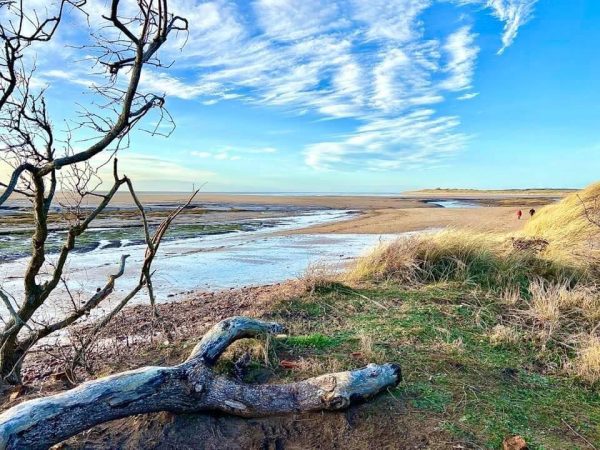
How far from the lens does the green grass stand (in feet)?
11.1

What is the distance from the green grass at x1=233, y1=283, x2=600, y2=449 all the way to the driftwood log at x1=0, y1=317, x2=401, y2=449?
30cm

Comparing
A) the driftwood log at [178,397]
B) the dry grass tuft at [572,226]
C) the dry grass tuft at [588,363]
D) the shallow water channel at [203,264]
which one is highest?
the dry grass tuft at [572,226]

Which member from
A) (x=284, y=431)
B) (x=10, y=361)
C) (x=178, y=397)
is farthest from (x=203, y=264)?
(x=284, y=431)

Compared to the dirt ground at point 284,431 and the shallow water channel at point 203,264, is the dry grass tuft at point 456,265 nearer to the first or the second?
the shallow water channel at point 203,264

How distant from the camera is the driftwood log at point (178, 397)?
2.80 metres

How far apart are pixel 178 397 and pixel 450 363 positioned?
2.47m

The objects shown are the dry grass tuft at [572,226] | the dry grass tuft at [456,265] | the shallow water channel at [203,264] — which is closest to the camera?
the dry grass tuft at [456,265]

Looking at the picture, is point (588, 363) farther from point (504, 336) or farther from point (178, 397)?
point (178, 397)

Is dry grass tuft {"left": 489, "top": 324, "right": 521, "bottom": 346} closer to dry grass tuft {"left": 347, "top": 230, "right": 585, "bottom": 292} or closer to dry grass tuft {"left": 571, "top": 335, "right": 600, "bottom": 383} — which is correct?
dry grass tuft {"left": 571, "top": 335, "right": 600, "bottom": 383}

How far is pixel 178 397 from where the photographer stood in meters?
3.27

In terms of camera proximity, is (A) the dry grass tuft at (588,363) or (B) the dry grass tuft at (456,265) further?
(B) the dry grass tuft at (456,265)

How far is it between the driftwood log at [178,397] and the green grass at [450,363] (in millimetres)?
303

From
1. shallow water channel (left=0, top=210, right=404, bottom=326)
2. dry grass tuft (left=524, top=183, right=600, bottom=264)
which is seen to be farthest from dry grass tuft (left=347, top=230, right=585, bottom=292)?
shallow water channel (left=0, top=210, right=404, bottom=326)

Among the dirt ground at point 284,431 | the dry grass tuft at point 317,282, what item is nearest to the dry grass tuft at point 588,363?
the dirt ground at point 284,431
